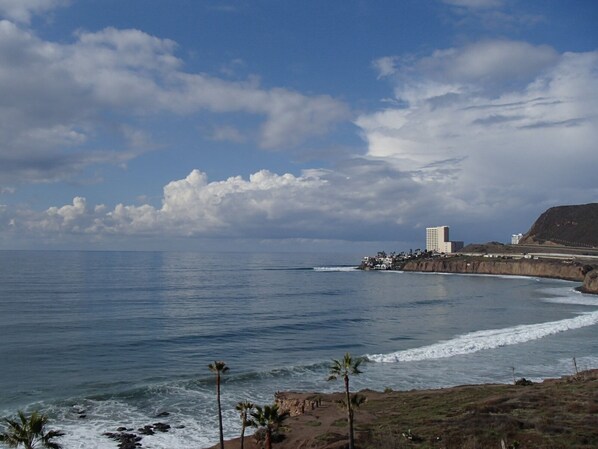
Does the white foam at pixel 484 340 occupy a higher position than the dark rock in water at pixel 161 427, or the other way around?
the dark rock in water at pixel 161 427

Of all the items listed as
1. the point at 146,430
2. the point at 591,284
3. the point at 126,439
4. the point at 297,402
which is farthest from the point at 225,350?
the point at 591,284

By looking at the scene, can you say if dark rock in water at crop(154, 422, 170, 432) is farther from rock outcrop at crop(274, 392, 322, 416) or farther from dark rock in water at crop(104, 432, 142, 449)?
rock outcrop at crop(274, 392, 322, 416)

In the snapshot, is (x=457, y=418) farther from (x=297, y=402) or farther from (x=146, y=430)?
(x=146, y=430)

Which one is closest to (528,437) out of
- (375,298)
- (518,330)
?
(518,330)

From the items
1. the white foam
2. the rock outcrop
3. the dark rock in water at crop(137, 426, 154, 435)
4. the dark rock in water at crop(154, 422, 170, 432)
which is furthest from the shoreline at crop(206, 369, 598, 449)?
the white foam

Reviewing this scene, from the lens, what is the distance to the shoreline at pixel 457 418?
24.2 m

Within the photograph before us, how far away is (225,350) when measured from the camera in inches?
2104

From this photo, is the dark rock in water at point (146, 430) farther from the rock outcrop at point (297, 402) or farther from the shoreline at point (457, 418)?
the rock outcrop at point (297, 402)

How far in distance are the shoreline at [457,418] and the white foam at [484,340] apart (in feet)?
50.9

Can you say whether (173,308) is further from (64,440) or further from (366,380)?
(64,440)

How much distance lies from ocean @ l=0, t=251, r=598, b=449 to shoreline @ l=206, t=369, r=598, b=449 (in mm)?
4893

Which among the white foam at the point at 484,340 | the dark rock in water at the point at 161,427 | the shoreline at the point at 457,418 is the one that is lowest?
the white foam at the point at 484,340

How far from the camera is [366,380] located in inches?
1693

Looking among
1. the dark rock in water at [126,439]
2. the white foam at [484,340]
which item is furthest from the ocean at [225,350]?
the dark rock in water at [126,439]
